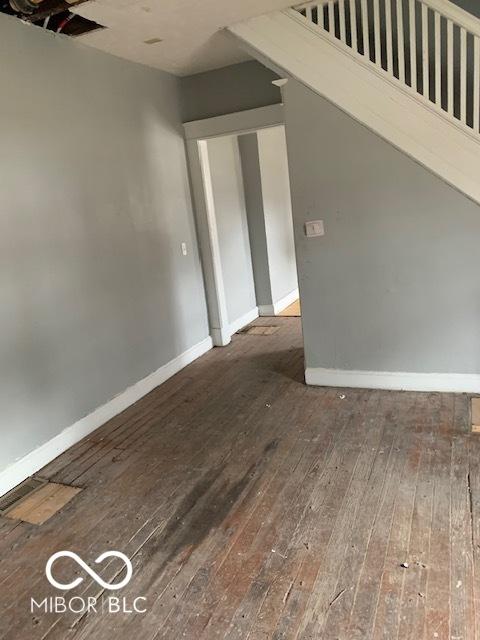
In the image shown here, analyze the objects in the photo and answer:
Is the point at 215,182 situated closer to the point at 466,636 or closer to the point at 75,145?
the point at 75,145

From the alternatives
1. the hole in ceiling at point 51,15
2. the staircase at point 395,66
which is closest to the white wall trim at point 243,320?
the staircase at point 395,66

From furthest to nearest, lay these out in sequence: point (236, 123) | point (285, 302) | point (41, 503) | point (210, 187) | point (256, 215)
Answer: point (285, 302) → point (256, 215) → point (210, 187) → point (236, 123) → point (41, 503)

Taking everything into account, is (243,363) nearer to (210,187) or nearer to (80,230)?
(210,187)

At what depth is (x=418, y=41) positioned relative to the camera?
10.2 feet

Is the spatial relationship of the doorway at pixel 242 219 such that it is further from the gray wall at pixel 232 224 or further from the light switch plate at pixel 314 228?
the light switch plate at pixel 314 228

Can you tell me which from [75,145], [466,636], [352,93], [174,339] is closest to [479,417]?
[466,636]

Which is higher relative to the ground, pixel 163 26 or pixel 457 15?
pixel 163 26

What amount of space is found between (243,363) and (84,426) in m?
1.57

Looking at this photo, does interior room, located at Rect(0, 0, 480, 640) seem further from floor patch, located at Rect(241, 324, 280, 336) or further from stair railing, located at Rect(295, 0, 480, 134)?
floor patch, located at Rect(241, 324, 280, 336)

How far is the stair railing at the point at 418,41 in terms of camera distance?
2.80 metres

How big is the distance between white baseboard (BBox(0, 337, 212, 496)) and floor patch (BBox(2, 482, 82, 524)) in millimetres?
167

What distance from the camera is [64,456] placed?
9.87ft

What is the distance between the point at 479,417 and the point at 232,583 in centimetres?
187

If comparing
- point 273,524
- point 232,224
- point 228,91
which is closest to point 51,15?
point 228,91
